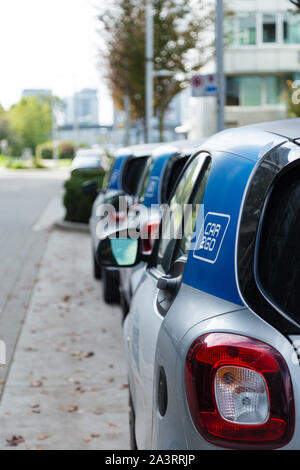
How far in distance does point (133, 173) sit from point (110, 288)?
144cm

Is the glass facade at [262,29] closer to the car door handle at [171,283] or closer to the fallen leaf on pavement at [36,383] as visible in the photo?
the fallen leaf on pavement at [36,383]

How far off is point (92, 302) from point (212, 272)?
7.37 m

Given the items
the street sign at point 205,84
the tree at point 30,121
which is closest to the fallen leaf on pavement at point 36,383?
the street sign at point 205,84

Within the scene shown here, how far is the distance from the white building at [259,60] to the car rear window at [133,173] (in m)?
38.3

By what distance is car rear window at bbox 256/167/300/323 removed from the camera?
2.38m

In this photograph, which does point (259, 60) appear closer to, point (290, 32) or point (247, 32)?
Answer: point (247, 32)

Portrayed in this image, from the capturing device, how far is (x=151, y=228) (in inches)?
268

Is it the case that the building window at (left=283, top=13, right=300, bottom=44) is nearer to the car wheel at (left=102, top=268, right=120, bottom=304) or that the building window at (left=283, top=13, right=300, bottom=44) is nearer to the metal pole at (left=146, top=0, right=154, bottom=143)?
the metal pole at (left=146, top=0, right=154, bottom=143)

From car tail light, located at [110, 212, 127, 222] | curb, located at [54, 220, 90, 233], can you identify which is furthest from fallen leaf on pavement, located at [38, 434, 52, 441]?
curb, located at [54, 220, 90, 233]

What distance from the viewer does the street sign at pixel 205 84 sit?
1286 centimetres

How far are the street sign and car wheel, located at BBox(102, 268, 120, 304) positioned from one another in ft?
14.3

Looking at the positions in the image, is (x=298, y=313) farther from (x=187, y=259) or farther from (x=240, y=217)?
(x=187, y=259)

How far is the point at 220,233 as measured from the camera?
101 inches

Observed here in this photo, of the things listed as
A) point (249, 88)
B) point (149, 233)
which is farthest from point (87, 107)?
point (149, 233)
